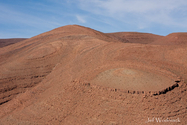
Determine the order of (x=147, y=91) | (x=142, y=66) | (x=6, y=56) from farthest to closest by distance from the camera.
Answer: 1. (x=6, y=56)
2. (x=142, y=66)
3. (x=147, y=91)

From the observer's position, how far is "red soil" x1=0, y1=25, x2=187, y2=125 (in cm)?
695

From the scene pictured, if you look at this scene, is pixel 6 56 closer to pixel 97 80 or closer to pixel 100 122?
pixel 97 80

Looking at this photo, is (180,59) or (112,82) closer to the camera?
(112,82)

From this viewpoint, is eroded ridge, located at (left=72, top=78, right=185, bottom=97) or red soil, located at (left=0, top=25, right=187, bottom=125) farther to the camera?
eroded ridge, located at (left=72, top=78, right=185, bottom=97)

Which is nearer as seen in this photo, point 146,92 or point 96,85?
point 146,92

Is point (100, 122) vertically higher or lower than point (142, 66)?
lower

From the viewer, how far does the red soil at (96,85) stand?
6945 mm

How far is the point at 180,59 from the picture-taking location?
10852 mm

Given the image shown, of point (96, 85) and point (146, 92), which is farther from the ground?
point (96, 85)

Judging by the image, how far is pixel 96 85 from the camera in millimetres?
8336

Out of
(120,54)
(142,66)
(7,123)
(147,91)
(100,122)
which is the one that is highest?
(120,54)

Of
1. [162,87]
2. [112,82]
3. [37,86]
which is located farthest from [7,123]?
[162,87]

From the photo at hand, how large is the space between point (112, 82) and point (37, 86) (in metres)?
5.72

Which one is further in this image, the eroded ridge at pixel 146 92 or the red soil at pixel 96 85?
the eroded ridge at pixel 146 92
